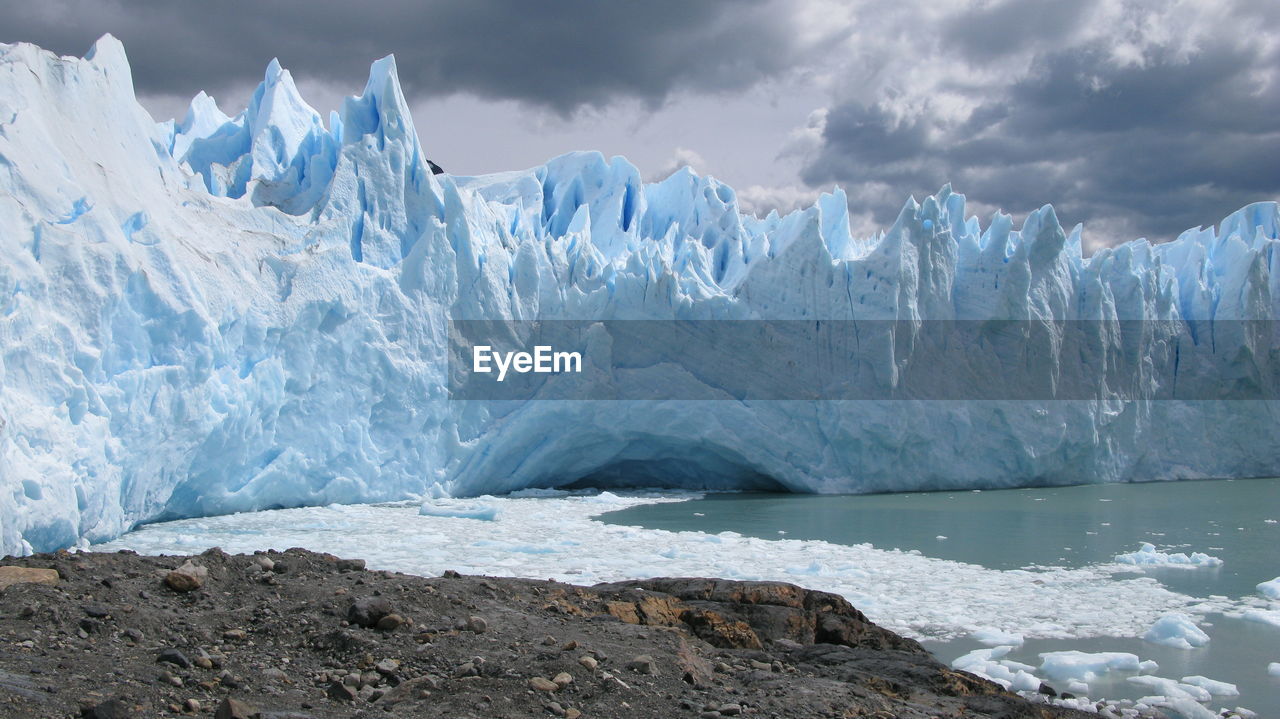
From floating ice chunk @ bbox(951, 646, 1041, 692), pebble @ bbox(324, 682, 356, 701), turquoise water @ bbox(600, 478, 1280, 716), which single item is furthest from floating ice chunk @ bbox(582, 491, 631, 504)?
pebble @ bbox(324, 682, 356, 701)

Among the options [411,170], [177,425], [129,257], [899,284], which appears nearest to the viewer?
[129,257]

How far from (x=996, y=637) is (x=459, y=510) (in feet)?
22.2

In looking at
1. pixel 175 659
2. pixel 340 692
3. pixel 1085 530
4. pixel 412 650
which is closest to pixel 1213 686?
pixel 412 650

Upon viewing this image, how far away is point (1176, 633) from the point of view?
5.63 meters

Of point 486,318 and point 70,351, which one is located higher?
point 486,318

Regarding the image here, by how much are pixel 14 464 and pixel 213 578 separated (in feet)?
11.1

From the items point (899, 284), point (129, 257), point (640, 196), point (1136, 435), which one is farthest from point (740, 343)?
point (129, 257)

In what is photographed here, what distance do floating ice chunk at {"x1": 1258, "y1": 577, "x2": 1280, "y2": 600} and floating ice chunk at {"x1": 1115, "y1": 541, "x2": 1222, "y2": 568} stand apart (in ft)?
3.41

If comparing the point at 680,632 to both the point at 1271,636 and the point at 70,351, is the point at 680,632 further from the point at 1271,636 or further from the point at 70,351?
the point at 70,351

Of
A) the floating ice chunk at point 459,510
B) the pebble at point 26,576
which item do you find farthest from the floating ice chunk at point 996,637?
the floating ice chunk at point 459,510

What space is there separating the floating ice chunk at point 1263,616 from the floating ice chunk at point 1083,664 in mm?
1800

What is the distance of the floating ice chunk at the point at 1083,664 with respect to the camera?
15.8 ft

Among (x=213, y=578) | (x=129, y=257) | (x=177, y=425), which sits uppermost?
(x=129, y=257)

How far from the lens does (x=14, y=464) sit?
6.48 meters
